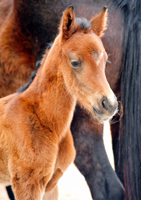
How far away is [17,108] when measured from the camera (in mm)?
2258

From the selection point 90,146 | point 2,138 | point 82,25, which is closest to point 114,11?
point 82,25

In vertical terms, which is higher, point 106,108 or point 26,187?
point 106,108

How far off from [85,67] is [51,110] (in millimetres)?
447

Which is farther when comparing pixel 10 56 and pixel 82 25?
pixel 10 56

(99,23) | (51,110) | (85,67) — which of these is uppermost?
(99,23)

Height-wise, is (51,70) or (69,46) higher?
(69,46)

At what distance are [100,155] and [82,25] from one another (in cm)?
123

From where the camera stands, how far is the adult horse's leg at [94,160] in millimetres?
2750

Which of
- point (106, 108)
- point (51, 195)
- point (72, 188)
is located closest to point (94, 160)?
point (51, 195)

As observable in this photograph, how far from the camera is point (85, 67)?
202 centimetres

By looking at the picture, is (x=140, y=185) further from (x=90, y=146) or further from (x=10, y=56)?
(x=10, y=56)

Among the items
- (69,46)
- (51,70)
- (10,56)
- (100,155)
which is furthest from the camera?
(10,56)

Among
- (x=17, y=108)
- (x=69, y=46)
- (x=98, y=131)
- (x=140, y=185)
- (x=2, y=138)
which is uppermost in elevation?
(x=69, y=46)

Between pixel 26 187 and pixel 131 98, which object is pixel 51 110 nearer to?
pixel 26 187
